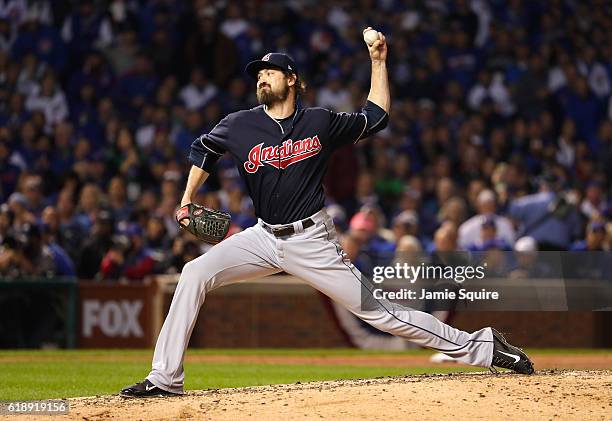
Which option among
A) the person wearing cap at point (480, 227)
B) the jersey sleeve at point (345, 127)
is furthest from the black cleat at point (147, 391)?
the person wearing cap at point (480, 227)

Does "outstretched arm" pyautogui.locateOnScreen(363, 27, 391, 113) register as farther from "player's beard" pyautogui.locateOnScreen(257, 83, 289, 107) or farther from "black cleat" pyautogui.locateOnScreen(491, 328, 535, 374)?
"black cleat" pyautogui.locateOnScreen(491, 328, 535, 374)

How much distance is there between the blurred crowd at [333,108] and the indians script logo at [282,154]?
6020mm

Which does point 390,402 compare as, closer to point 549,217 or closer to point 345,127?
point 345,127

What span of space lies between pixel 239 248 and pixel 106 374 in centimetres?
352

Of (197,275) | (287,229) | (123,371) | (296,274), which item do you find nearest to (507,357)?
(296,274)

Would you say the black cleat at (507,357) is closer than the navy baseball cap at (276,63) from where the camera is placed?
No

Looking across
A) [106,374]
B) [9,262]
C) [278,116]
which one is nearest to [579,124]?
[9,262]

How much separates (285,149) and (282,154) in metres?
0.03

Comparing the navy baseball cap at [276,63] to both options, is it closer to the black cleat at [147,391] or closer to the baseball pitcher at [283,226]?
the baseball pitcher at [283,226]

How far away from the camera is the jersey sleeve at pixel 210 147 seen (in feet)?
23.4

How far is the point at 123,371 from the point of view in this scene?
409 inches

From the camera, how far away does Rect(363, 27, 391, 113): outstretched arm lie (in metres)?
7.09

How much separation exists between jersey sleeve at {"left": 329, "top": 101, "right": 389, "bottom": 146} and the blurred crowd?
5.87 m

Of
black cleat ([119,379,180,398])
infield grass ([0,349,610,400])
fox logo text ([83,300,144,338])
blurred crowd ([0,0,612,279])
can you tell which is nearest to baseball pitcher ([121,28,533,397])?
black cleat ([119,379,180,398])
